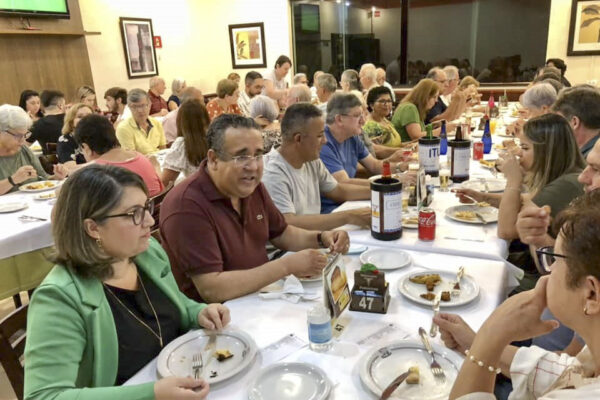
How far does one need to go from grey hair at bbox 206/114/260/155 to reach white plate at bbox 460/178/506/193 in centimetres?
→ 152

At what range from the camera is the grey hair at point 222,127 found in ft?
5.89

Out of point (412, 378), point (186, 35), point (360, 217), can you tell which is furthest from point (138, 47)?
point (412, 378)

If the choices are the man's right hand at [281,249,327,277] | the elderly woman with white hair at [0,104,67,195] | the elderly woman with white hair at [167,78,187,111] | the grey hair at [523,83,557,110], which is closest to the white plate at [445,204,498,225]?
the man's right hand at [281,249,327,277]

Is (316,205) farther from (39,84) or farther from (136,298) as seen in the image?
(39,84)

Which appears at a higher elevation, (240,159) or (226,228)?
(240,159)

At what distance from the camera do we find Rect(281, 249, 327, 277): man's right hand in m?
1.63

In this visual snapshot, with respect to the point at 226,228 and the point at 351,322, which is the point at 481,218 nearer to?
the point at 351,322

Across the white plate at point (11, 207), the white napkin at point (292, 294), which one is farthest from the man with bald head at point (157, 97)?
the white napkin at point (292, 294)

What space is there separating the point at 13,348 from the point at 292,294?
87 centimetres

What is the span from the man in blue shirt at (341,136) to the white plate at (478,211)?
2.30 feet

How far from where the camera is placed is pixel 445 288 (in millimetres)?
1561

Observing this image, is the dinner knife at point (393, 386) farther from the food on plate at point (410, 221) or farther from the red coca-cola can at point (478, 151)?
the red coca-cola can at point (478, 151)

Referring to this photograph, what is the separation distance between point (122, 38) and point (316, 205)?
6.42 meters

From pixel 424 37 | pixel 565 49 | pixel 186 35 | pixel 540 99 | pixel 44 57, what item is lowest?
pixel 540 99
